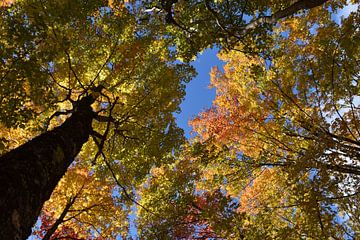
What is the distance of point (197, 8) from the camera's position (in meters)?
7.99

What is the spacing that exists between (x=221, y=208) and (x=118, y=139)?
3873mm

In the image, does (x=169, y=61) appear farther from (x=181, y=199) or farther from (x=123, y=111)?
(x=181, y=199)

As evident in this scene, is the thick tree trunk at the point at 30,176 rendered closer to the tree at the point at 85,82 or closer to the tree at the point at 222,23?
the tree at the point at 85,82

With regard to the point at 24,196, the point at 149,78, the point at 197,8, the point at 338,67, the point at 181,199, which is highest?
the point at 197,8

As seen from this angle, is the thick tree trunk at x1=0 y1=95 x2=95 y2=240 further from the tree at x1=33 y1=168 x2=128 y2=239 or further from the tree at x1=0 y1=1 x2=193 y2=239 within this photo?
the tree at x1=33 y1=168 x2=128 y2=239

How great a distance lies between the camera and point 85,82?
9.42 m

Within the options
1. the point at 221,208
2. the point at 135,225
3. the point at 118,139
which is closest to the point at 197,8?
the point at 118,139

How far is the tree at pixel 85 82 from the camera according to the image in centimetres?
510

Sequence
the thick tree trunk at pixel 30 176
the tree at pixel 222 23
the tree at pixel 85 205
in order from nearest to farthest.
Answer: the thick tree trunk at pixel 30 176 → the tree at pixel 222 23 → the tree at pixel 85 205

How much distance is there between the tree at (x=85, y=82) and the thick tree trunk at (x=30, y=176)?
0.08 ft

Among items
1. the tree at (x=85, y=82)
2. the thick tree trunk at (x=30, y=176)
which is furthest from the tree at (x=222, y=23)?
the thick tree trunk at (x=30, y=176)

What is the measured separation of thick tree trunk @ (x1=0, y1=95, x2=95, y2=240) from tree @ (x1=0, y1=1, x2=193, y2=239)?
0.08 ft

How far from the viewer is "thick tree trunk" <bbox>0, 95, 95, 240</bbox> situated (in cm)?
298

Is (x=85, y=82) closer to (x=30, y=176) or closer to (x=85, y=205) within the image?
(x=85, y=205)
